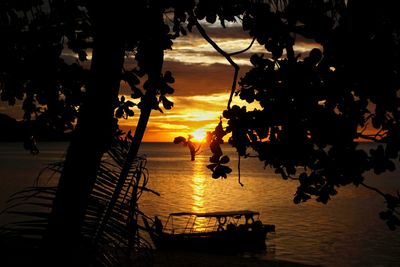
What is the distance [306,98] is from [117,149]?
1526 mm

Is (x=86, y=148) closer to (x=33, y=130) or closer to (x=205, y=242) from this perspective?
(x=33, y=130)

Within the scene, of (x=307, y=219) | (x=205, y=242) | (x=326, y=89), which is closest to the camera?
(x=326, y=89)

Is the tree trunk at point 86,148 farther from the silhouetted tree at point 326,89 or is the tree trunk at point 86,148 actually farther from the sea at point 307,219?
the sea at point 307,219

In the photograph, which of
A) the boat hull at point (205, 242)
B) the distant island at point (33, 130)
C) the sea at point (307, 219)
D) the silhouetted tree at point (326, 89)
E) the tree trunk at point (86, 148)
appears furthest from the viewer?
the sea at point (307, 219)

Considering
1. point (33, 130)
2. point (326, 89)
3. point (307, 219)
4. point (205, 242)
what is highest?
point (326, 89)

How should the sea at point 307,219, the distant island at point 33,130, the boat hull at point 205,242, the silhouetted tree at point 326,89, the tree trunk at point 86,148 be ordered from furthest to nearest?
the sea at point 307,219, the boat hull at point 205,242, the distant island at point 33,130, the silhouetted tree at point 326,89, the tree trunk at point 86,148

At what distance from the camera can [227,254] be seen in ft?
103

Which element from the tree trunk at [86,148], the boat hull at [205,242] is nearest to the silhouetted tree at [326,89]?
the tree trunk at [86,148]

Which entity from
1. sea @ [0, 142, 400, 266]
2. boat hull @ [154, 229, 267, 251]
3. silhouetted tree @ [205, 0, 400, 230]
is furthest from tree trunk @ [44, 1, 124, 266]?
sea @ [0, 142, 400, 266]

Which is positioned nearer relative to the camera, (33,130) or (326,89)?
(326,89)

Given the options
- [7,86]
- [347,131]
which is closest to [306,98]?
[347,131]

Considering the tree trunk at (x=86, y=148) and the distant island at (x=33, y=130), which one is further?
the distant island at (x=33, y=130)

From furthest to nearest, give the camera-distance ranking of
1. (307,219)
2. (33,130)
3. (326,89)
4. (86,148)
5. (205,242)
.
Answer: (307,219) < (205,242) < (33,130) < (326,89) < (86,148)

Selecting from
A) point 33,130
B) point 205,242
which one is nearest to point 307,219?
point 205,242
